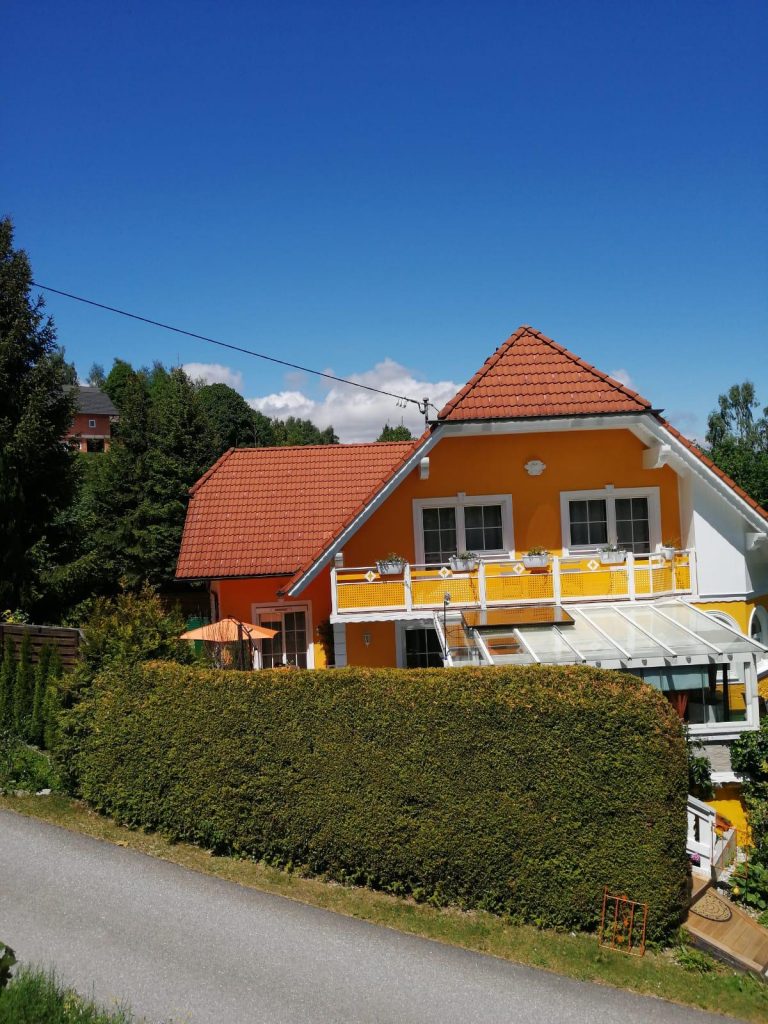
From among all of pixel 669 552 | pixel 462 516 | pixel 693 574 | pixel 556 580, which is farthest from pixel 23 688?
pixel 693 574

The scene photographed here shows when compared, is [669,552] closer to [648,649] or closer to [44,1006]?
[648,649]

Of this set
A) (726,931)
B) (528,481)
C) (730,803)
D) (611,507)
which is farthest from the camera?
(611,507)

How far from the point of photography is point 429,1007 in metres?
7.61

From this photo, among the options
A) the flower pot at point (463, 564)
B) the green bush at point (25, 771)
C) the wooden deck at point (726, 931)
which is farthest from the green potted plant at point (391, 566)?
the wooden deck at point (726, 931)

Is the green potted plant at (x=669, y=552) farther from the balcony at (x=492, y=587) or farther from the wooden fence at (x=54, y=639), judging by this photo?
the wooden fence at (x=54, y=639)

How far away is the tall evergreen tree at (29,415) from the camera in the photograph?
19.6 m

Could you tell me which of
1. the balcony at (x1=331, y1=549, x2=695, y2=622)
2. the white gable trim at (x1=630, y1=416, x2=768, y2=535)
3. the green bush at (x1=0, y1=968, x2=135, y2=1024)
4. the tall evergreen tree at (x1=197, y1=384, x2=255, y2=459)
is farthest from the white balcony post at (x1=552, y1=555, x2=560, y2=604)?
the tall evergreen tree at (x1=197, y1=384, x2=255, y2=459)

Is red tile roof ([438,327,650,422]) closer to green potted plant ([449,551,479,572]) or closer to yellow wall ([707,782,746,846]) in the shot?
green potted plant ([449,551,479,572])

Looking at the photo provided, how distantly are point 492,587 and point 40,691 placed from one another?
28.0 ft

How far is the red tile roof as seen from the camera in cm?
1485

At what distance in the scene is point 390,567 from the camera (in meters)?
14.7

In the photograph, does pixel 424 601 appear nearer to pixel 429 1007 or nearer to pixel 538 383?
pixel 538 383

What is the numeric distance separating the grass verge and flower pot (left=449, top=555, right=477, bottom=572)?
6565 mm

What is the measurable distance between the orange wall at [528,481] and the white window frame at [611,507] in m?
0.10
